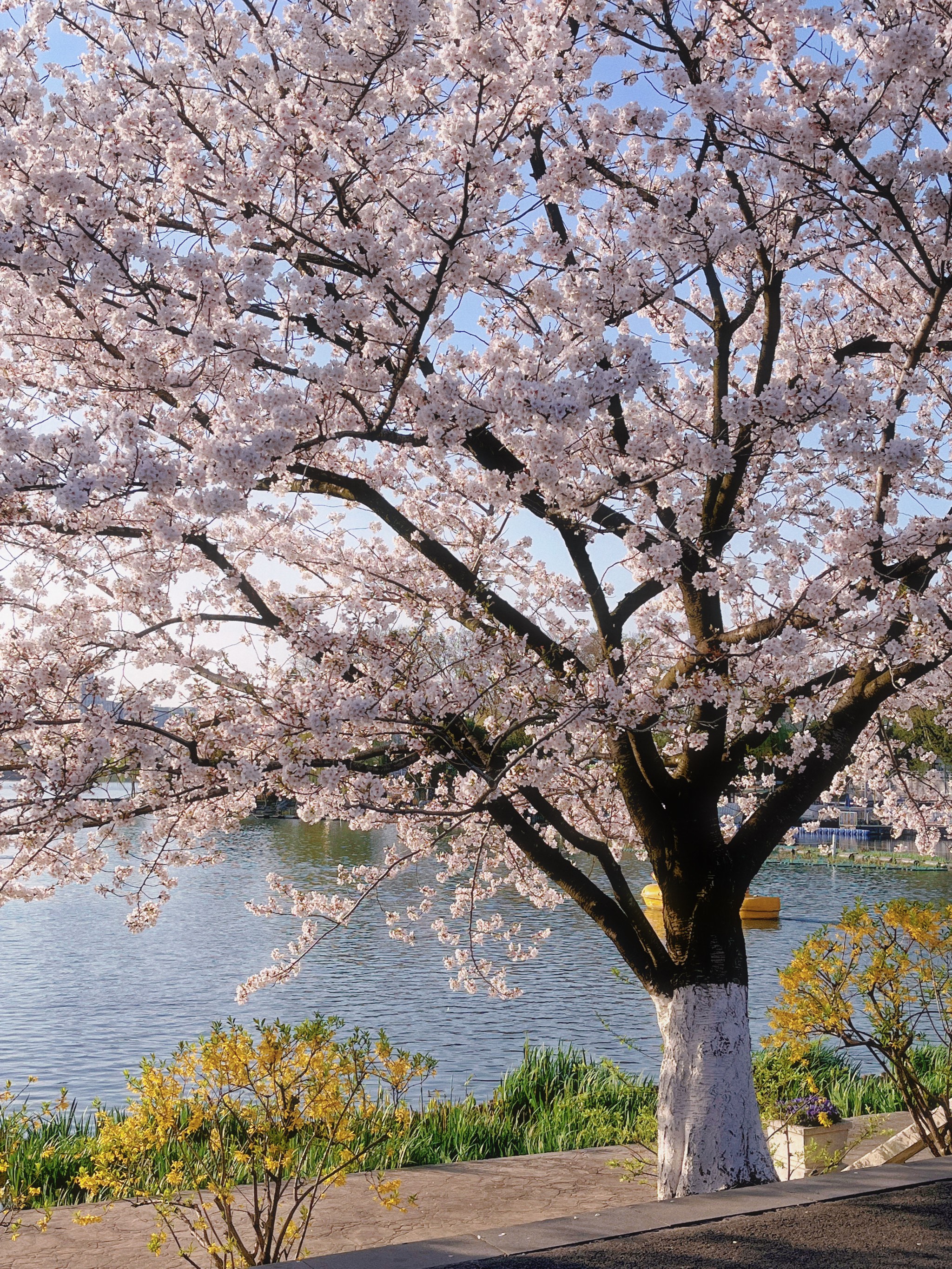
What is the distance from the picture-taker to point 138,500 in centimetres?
646

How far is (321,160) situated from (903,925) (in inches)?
230

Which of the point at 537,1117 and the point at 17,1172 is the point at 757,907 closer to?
the point at 537,1117

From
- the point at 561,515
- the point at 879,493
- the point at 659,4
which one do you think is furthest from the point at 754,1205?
the point at 659,4

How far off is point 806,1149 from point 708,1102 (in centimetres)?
172

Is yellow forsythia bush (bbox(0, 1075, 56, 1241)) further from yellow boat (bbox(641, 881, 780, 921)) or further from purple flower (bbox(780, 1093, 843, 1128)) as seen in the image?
yellow boat (bbox(641, 881, 780, 921))

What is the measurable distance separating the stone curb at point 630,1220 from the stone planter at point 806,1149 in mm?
1839

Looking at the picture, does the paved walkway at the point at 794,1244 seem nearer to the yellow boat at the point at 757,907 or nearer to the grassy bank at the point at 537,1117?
the grassy bank at the point at 537,1117

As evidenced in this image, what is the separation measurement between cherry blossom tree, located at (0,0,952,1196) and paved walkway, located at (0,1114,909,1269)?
1.47m

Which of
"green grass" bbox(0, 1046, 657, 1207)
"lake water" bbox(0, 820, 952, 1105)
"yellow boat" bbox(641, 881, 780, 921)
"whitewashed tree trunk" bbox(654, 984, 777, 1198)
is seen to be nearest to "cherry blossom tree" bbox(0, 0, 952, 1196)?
"whitewashed tree trunk" bbox(654, 984, 777, 1198)

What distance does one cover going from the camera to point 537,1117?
10398 millimetres

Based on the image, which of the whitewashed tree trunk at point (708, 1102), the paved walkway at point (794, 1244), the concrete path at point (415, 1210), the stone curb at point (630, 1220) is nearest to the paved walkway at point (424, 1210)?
the concrete path at point (415, 1210)

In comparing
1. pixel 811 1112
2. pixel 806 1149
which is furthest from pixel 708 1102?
pixel 811 1112

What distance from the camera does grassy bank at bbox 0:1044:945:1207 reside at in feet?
27.9

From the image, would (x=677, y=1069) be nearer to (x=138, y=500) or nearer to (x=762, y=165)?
(x=138, y=500)
